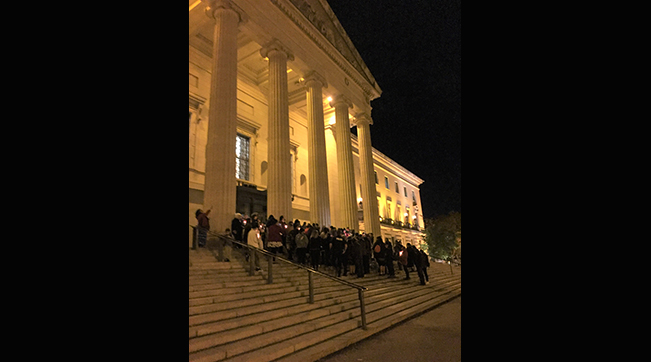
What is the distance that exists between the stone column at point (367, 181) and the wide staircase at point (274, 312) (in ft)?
35.0

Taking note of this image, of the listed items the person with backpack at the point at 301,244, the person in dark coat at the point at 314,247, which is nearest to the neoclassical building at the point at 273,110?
the person with backpack at the point at 301,244

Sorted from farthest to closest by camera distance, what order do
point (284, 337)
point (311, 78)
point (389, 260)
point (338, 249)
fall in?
point (311, 78) → point (389, 260) → point (338, 249) → point (284, 337)

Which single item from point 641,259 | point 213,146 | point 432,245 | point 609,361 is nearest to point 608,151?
point 641,259

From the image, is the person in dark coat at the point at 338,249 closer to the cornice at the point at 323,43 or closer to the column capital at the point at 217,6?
the column capital at the point at 217,6

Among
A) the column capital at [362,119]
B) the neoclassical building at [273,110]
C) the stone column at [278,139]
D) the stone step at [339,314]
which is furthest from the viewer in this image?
the column capital at [362,119]

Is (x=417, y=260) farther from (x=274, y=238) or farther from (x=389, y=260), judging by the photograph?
(x=274, y=238)

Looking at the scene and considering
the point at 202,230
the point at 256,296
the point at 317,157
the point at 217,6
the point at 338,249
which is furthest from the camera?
the point at 317,157

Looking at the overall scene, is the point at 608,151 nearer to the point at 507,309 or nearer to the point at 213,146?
the point at 507,309

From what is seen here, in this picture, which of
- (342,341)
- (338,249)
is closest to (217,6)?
(338,249)

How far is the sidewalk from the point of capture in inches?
Answer: 188

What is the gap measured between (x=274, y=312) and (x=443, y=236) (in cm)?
3371

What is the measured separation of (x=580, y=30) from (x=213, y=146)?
37.7 ft

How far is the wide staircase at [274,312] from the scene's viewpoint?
460cm

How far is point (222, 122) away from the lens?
11664 mm
